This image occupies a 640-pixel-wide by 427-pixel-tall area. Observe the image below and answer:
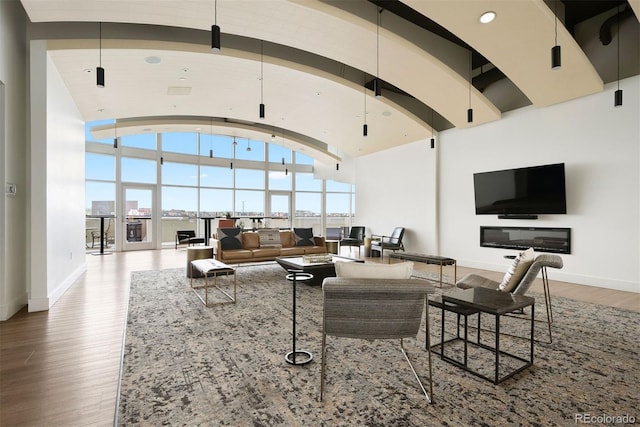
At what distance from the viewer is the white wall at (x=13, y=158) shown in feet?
11.8

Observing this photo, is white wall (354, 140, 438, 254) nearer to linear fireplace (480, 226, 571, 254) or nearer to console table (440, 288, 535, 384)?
linear fireplace (480, 226, 571, 254)

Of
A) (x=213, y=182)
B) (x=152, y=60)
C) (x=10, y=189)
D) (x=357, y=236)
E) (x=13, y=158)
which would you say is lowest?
(x=357, y=236)

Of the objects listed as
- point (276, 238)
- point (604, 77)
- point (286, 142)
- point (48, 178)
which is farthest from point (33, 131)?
point (604, 77)

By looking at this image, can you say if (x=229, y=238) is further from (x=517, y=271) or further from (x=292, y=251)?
(x=517, y=271)

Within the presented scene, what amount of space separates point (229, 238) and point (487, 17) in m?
5.47

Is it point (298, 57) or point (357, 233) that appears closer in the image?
point (298, 57)

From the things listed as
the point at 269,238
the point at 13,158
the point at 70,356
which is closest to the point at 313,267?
the point at 269,238

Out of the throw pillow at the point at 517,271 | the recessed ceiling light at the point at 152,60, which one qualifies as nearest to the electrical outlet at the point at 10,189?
the recessed ceiling light at the point at 152,60

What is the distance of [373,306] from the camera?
80.2 inches

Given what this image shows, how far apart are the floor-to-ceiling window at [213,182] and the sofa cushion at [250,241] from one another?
2.28 m

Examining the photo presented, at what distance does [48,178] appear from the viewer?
4.11 meters

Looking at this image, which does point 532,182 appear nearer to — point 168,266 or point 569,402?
point 569,402

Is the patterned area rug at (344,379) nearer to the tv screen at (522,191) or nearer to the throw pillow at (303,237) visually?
the tv screen at (522,191)

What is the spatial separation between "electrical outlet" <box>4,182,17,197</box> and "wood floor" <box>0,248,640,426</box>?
146 centimetres
